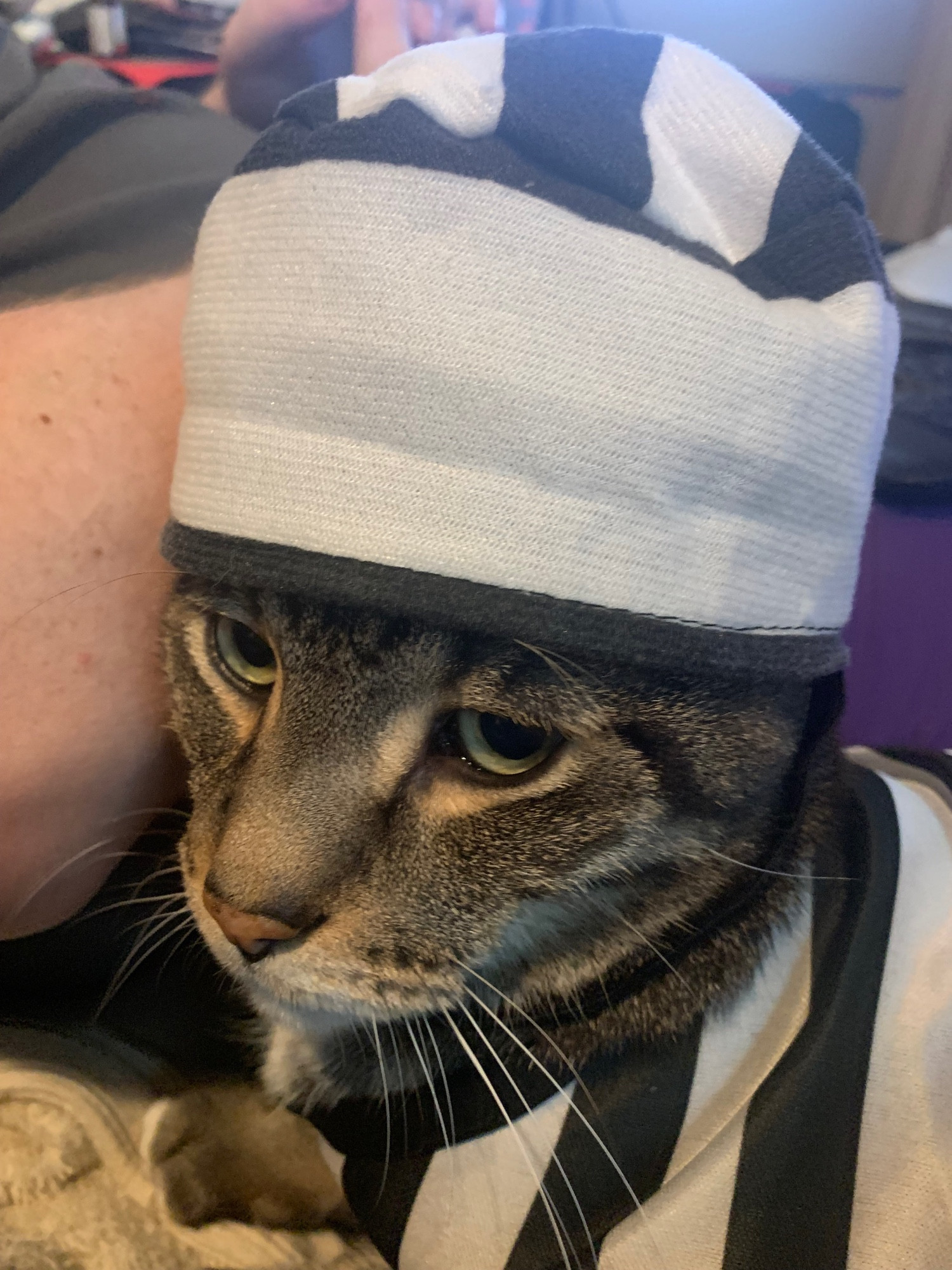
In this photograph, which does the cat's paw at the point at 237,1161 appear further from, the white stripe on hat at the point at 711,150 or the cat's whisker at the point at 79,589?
the white stripe on hat at the point at 711,150

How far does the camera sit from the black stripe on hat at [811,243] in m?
0.61

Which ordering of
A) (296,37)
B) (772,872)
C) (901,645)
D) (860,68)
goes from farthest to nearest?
1. (860,68)
2. (296,37)
3. (901,645)
4. (772,872)

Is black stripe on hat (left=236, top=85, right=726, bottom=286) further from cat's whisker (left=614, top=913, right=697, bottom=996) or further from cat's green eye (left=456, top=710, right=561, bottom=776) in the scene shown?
cat's whisker (left=614, top=913, right=697, bottom=996)

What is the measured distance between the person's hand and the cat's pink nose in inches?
45.5

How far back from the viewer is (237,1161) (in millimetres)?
938

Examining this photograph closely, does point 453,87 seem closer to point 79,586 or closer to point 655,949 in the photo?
point 79,586

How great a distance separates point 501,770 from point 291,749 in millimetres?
165

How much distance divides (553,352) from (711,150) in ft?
0.65

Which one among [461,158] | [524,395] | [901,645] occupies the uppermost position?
[461,158]

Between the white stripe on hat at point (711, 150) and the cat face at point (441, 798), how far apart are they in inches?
12.5

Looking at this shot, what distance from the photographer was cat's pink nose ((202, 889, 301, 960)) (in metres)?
0.64

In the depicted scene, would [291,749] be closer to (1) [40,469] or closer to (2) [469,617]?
(2) [469,617]

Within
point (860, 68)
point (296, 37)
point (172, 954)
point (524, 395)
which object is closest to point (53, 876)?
point (172, 954)

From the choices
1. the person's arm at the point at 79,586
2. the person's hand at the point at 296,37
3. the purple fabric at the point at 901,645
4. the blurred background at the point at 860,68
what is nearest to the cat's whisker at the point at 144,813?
the person's arm at the point at 79,586
